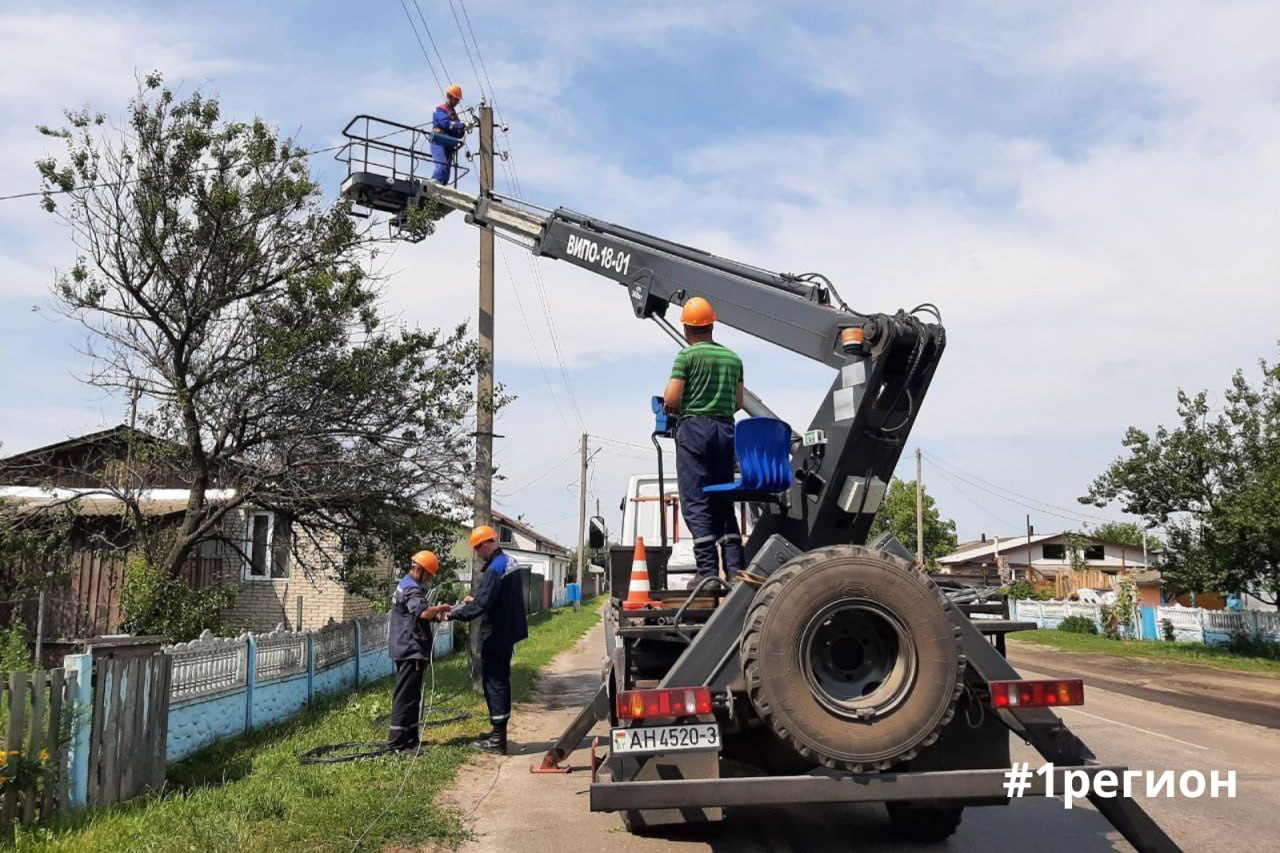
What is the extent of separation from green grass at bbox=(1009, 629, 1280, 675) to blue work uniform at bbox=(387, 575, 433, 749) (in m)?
15.0

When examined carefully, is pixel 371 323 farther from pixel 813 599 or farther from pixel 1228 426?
pixel 1228 426

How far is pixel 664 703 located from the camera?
4.69 meters

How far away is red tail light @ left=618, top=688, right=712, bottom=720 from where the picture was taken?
15.3ft

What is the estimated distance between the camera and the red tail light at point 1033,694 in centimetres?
489

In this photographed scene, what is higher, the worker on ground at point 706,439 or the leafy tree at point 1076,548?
the worker on ground at point 706,439

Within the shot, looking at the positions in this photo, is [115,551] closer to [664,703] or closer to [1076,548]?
[664,703]

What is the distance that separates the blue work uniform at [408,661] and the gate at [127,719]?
1.92 metres

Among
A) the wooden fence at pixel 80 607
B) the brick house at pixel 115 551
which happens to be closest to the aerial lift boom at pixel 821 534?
the brick house at pixel 115 551

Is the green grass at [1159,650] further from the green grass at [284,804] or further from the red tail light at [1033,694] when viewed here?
the red tail light at [1033,694]

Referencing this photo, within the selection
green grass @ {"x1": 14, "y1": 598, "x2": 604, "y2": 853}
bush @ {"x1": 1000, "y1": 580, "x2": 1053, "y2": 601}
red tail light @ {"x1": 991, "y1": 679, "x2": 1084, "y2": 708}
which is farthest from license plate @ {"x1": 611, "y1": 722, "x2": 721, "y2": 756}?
bush @ {"x1": 1000, "y1": 580, "x2": 1053, "y2": 601}

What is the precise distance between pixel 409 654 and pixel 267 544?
5.95m

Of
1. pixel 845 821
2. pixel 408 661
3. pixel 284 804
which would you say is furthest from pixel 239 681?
pixel 845 821

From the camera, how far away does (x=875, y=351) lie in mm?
6145

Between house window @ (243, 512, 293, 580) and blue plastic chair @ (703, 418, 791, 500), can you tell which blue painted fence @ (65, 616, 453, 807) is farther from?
blue plastic chair @ (703, 418, 791, 500)
